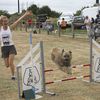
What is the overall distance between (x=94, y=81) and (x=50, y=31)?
22276 mm

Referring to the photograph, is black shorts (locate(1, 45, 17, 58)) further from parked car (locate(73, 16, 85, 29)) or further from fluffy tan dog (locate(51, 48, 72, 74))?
parked car (locate(73, 16, 85, 29))

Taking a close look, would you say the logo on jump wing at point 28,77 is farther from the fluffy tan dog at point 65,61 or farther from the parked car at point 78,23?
the parked car at point 78,23

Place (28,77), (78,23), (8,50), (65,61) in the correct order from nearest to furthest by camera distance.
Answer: (28,77), (8,50), (65,61), (78,23)

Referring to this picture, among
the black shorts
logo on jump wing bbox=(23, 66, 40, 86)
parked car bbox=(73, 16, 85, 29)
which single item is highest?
parked car bbox=(73, 16, 85, 29)

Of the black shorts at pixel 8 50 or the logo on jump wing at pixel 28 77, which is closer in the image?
the logo on jump wing at pixel 28 77

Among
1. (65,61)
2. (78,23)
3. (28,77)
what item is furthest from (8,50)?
(78,23)

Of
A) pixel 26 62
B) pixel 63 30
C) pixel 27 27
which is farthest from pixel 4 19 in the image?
pixel 27 27

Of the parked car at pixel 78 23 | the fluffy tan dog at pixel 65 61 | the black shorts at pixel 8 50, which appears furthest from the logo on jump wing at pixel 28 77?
the parked car at pixel 78 23

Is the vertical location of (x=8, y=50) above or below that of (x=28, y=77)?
above

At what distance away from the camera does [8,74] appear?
11984 millimetres

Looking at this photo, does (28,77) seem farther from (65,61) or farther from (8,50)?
(65,61)

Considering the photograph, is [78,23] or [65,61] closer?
[65,61]

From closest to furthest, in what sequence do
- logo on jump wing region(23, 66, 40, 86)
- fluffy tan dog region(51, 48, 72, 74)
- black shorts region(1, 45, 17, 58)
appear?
1. logo on jump wing region(23, 66, 40, 86)
2. black shorts region(1, 45, 17, 58)
3. fluffy tan dog region(51, 48, 72, 74)

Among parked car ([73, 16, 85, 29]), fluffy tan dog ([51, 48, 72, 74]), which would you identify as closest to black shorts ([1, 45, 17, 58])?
fluffy tan dog ([51, 48, 72, 74])
